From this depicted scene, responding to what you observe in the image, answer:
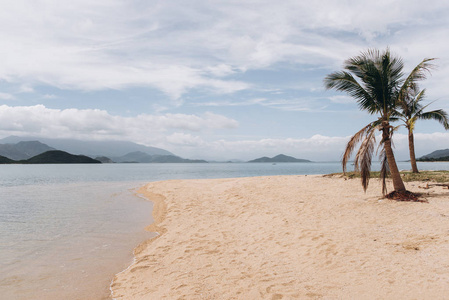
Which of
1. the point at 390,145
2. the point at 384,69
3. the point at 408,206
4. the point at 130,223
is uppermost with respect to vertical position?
the point at 384,69

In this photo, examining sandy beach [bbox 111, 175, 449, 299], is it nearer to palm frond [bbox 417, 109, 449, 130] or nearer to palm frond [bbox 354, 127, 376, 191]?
palm frond [bbox 354, 127, 376, 191]

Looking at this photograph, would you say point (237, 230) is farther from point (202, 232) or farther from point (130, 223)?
point (130, 223)

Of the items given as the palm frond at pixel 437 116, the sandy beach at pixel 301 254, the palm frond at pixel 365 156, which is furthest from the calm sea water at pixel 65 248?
the palm frond at pixel 437 116

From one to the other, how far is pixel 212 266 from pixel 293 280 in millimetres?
2185

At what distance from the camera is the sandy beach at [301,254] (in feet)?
17.2

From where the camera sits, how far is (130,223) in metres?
12.8

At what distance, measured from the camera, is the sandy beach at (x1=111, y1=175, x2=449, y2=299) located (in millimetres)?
5230

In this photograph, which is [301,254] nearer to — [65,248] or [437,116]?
[65,248]

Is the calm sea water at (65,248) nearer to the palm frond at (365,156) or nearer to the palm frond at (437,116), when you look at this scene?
the palm frond at (365,156)

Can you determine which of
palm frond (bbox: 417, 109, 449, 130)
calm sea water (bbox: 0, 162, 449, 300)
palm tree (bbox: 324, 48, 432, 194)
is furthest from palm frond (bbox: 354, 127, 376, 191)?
palm frond (bbox: 417, 109, 449, 130)

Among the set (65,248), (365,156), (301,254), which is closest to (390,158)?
(365,156)

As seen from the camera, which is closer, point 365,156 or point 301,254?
point 301,254

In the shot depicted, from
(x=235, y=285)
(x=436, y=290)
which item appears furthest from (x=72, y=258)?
(x=436, y=290)

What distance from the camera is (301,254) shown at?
7.14 metres
